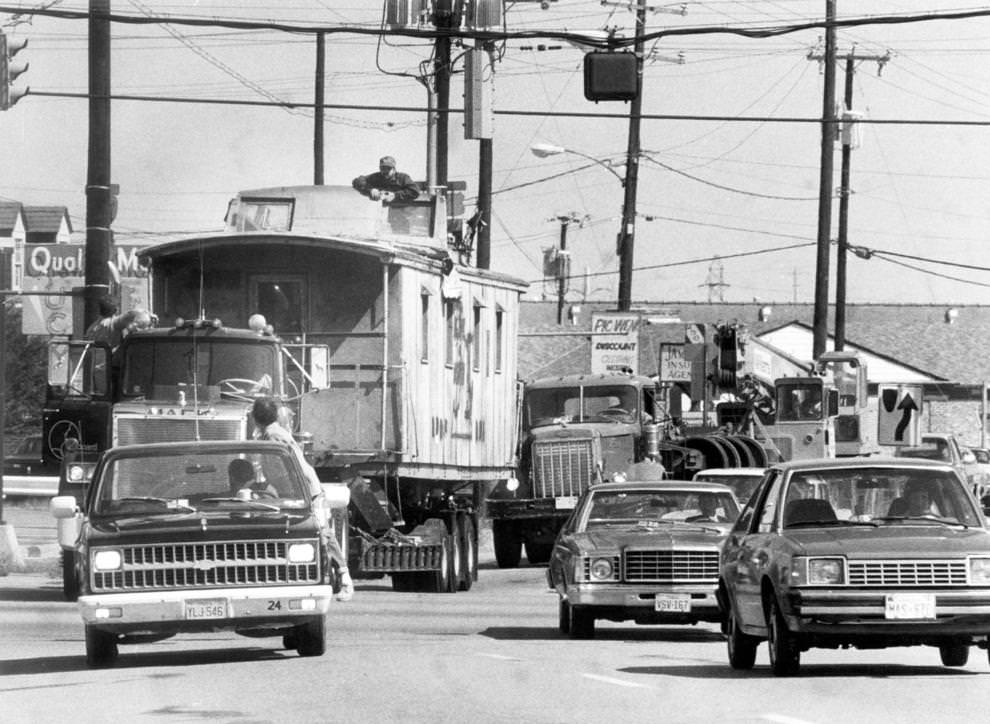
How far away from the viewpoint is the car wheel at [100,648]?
15625 millimetres

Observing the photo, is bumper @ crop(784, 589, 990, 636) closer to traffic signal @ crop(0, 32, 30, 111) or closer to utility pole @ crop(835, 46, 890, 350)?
traffic signal @ crop(0, 32, 30, 111)

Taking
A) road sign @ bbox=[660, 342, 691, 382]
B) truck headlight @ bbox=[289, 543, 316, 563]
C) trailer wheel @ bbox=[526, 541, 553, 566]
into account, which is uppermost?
road sign @ bbox=[660, 342, 691, 382]

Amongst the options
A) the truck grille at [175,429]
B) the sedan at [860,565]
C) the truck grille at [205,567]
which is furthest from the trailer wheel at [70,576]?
the sedan at [860,565]

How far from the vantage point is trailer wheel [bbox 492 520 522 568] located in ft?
113

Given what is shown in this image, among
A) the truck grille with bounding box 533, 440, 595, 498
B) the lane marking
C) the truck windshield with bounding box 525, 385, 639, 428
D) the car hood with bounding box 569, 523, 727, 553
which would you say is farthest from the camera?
the truck windshield with bounding box 525, 385, 639, 428

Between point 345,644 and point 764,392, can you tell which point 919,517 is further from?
point 764,392

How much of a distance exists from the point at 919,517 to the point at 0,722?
6.59 meters

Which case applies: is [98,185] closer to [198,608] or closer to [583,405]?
[583,405]

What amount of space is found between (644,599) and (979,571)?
5200 mm

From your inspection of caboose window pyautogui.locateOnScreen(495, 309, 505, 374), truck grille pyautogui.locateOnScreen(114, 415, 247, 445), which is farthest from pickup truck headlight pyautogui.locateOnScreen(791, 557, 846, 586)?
caboose window pyautogui.locateOnScreen(495, 309, 505, 374)

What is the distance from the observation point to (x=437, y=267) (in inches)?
1035

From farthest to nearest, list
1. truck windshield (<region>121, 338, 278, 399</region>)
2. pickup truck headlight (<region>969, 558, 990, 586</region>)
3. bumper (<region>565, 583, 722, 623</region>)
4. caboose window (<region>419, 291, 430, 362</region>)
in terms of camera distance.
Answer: caboose window (<region>419, 291, 430, 362</region>) → truck windshield (<region>121, 338, 278, 399</region>) → bumper (<region>565, 583, 722, 623</region>) → pickup truck headlight (<region>969, 558, 990, 586</region>)

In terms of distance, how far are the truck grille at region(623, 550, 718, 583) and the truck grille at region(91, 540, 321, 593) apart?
4280 millimetres

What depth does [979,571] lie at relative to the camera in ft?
46.1
